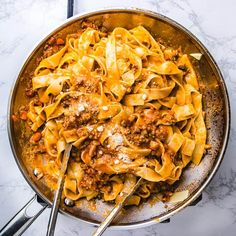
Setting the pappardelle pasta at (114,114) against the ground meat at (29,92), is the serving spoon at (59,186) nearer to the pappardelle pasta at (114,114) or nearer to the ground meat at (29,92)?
the pappardelle pasta at (114,114)

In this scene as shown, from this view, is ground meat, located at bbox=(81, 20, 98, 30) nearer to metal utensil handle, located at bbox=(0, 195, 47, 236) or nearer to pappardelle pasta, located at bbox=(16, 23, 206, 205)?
pappardelle pasta, located at bbox=(16, 23, 206, 205)

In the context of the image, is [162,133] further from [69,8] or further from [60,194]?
[69,8]

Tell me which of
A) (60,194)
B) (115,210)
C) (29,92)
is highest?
(29,92)

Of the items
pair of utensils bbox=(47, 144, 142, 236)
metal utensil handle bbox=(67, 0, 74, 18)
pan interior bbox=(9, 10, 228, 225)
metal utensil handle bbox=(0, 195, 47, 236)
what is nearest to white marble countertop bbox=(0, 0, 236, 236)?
metal utensil handle bbox=(67, 0, 74, 18)

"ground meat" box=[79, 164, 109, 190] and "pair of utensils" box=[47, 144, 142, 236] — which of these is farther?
"ground meat" box=[79, 164, 109, 190]

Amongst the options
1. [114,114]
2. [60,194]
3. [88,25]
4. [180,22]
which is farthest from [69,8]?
[60,194]

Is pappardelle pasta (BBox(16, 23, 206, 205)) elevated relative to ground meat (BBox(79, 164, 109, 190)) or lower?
elevated

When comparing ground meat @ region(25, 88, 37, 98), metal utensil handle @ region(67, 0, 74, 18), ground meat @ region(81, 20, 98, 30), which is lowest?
ground meat @ region(25, 88, 37, 98)
